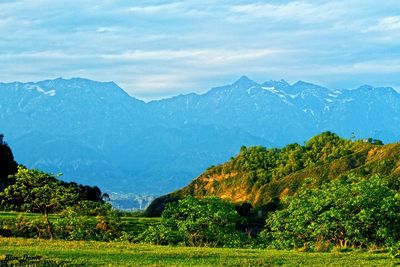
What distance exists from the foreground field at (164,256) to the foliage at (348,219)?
9.00 metres

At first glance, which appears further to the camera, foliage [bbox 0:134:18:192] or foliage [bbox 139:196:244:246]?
foliage [bbox 0:134:18:192]

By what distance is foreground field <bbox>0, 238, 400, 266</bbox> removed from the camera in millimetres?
32406

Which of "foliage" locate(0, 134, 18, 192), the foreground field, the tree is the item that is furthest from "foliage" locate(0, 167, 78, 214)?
"foliage" locate(0, 134, 18, 192)

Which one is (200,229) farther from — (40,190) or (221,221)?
(40,190)

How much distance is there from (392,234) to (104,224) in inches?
842

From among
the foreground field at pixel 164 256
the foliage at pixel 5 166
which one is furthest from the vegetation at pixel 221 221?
the foliage at pixel 5 166

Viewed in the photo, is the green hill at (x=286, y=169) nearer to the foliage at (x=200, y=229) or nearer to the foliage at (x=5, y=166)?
the foliage at (x=5, y=166)

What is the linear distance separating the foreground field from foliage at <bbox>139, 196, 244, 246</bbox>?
Answer: 904 centimetres

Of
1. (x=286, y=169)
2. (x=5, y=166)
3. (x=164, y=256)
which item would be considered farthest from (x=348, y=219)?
(x=286, y=169)

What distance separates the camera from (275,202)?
13600 centimetres

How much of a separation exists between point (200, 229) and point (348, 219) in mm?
10878

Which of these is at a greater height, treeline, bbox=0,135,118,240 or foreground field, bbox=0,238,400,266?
treeline, bbox=0,135,118,240

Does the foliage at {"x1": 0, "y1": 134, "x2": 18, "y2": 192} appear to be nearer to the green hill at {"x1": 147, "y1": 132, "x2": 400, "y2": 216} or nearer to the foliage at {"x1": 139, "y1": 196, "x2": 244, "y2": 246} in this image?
the green hill at {"x1": 147, "y1": 132, "x2": 400, "y2": 216}

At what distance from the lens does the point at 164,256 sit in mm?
34969
